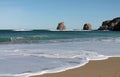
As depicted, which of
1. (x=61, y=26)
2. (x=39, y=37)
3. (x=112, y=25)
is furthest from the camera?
(x=112, y=25)

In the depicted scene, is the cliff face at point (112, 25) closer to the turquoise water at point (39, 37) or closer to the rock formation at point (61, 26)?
the rock formation at point (61, 26)

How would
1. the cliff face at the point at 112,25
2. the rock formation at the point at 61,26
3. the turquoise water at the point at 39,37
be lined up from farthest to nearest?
the rock formation at the point at 61,26 → the cliff face at the point at 112,25 → the turquoise water at the point at 39,37

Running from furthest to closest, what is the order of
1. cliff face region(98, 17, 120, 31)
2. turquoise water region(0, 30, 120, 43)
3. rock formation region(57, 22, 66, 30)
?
1. rock formation region(57, 22, 66, 30)
2. cliff face region(98, 17, 120, 31)
3. turquoise water region(0, 30, 120, 43)

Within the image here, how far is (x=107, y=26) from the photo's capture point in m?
136

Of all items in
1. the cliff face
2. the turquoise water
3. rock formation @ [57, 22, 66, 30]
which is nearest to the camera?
the turquoise water

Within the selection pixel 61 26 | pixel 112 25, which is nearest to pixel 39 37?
pixel 61 26

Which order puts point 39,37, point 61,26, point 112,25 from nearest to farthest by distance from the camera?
point 39,37
point 61,26
point 112,25

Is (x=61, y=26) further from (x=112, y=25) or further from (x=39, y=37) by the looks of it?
(x=39, y=37)

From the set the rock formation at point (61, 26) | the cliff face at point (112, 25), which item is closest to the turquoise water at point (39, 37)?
the rock formation at point (61, 26)

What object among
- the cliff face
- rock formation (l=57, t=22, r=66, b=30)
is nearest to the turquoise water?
rock formation (l=57, t=22, r=66, b=30)

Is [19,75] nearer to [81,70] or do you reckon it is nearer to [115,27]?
[81,70]

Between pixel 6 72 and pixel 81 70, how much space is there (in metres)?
2.26

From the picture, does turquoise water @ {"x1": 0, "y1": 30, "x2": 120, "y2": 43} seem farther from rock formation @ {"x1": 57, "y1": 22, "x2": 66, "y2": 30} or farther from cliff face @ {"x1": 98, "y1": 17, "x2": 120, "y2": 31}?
cliff face @ {"x1": 98, "y1": 17, "x2": 120, "y2": 31}

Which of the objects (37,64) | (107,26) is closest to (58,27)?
(107,26)
